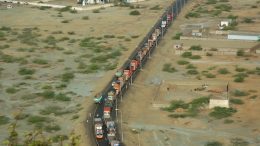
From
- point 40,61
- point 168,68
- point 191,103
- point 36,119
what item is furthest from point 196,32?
point 36,119

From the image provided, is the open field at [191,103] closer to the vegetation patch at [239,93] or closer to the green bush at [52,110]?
the vegetation patch at [239,93]

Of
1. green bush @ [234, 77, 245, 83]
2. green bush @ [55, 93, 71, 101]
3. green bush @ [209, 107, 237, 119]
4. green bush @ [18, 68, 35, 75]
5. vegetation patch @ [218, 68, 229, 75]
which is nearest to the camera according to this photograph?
green bush @ [209, 107, 237, 119]

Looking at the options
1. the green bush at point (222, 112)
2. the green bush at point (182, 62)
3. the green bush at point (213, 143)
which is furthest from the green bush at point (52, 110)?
the green bush at point (182, 62)

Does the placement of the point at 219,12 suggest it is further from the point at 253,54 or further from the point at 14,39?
the point at 14,39

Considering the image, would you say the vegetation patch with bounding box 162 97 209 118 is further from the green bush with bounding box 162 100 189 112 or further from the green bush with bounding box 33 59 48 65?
the green bush with bounding box 33 59 48 65

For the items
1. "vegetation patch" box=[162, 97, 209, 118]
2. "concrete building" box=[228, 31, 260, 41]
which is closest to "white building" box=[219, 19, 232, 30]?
"concrete building" box=[228, 31, 260, 41]

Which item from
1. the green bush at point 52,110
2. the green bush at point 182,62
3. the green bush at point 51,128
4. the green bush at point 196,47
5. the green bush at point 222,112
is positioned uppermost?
the green bush at point 196,47

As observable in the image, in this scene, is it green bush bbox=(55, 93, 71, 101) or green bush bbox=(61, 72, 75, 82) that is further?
green bush bbox=(61, 72, 75, 82)

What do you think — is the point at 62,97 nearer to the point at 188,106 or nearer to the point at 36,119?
the point at 36,119
